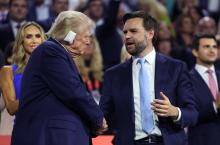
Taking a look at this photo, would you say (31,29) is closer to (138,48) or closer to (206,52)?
(138,48)

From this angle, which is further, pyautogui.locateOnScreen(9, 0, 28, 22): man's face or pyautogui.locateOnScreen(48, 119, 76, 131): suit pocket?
pyautogui.locateOnScreen(9, 0, 28, 22): man's face

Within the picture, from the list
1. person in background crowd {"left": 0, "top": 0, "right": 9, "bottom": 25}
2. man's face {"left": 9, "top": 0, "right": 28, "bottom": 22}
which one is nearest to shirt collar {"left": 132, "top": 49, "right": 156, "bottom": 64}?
man's face {"left": 9, "top": 0, "right": 28, "bottom": 22}

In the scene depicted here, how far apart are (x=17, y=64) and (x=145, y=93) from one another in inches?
52.9

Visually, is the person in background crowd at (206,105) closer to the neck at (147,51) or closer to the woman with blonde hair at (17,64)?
the neck at (147,51)

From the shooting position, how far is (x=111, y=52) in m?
8.34

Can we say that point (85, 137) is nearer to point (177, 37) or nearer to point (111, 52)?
point (111, 52)

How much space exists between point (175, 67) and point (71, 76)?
966 millimetres

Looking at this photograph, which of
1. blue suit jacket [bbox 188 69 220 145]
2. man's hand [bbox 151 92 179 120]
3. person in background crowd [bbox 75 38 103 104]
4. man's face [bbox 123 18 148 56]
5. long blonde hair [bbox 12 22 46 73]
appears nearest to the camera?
man's hand [bbox 151 92 179 120]

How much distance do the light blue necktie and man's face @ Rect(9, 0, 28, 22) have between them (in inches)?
145

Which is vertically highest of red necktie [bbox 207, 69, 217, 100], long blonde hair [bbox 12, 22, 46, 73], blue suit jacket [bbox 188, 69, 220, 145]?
long blonde hair [bbox 12, 22, 46, 73]

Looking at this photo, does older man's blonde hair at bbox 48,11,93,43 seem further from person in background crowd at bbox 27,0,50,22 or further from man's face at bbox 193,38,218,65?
person in background crowd at bbox 27,0,50,22

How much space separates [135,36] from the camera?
468 centimetres

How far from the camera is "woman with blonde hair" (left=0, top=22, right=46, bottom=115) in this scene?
5113mm

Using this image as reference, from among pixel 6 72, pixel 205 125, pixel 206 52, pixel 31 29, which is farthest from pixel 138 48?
pixel 206 52
